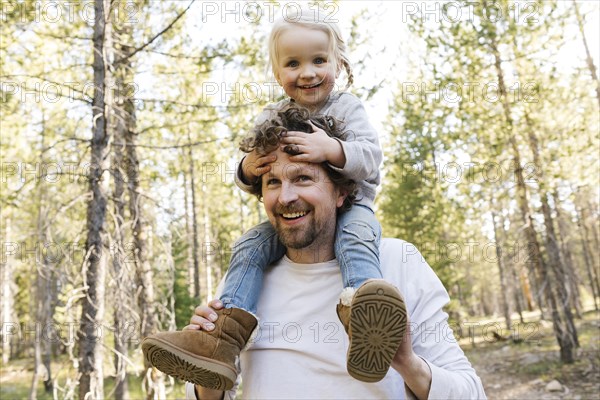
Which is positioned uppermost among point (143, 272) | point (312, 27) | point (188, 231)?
point (312, 27)

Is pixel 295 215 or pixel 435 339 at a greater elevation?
pixel 295 215

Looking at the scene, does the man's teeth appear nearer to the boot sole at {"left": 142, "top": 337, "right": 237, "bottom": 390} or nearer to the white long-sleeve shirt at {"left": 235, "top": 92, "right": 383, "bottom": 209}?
the white long-sleeve shirt at {"left": 235, "top": 92, "right": 383, "bottom": 209}

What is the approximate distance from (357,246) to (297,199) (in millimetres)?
264

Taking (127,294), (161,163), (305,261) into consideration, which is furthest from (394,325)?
(161,163)

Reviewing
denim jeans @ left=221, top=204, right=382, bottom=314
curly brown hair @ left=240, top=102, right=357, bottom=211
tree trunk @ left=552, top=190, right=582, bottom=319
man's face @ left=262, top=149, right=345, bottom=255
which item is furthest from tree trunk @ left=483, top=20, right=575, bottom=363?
man's face @ left=262, top=149, right=345, bottom=255

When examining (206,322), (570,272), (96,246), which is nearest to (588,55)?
(570,272)

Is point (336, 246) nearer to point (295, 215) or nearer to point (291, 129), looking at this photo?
point (295, 215)

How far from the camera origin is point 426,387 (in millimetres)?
1434

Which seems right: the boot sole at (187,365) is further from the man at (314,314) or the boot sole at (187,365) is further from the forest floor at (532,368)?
the forest floor at (532,368)

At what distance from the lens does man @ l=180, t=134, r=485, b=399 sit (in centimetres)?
162

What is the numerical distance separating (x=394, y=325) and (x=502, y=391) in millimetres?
8937

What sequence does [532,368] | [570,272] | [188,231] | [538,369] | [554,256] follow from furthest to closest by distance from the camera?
[570,272] → [532,368] → [538,369] → [554,256] → [188,231]

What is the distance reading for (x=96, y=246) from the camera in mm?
3781

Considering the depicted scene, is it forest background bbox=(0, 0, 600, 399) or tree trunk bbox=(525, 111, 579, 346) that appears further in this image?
tree trunk bbox=(525, 111, 579, 346)
